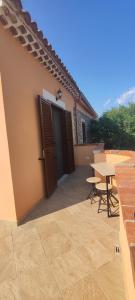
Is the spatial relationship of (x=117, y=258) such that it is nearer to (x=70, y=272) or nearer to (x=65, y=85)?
(x=70, y=272)

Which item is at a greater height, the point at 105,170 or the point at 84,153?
the point at 105,170

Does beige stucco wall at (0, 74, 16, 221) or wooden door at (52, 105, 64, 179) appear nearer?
beige stucco wall at (0, 74, 16, 221)

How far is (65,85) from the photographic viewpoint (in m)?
6.07

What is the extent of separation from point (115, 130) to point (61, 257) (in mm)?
11167

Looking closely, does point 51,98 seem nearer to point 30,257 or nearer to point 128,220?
point 30,257

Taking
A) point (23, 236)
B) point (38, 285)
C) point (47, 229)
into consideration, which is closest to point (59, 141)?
point (47, 229)

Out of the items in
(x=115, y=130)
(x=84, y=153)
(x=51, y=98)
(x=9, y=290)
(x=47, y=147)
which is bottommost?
(x=9, y=290)

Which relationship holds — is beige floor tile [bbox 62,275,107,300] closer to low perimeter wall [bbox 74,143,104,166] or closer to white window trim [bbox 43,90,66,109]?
white window trim [bbox 43,90,66,109]

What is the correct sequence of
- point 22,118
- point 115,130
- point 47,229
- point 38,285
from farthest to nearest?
point 115,130
point 22,118
point 47,229
point 38,285

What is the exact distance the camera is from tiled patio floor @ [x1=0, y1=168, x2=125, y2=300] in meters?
1.69

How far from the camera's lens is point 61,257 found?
2150 millimetres

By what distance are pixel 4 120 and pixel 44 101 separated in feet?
5.27

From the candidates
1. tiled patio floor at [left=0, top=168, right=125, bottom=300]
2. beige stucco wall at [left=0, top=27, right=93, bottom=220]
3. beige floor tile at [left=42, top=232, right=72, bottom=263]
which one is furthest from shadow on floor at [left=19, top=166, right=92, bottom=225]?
beige floor tile at [left=42, top=232, right=72, bottom=263]

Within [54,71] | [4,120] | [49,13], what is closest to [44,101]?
[54,71]
